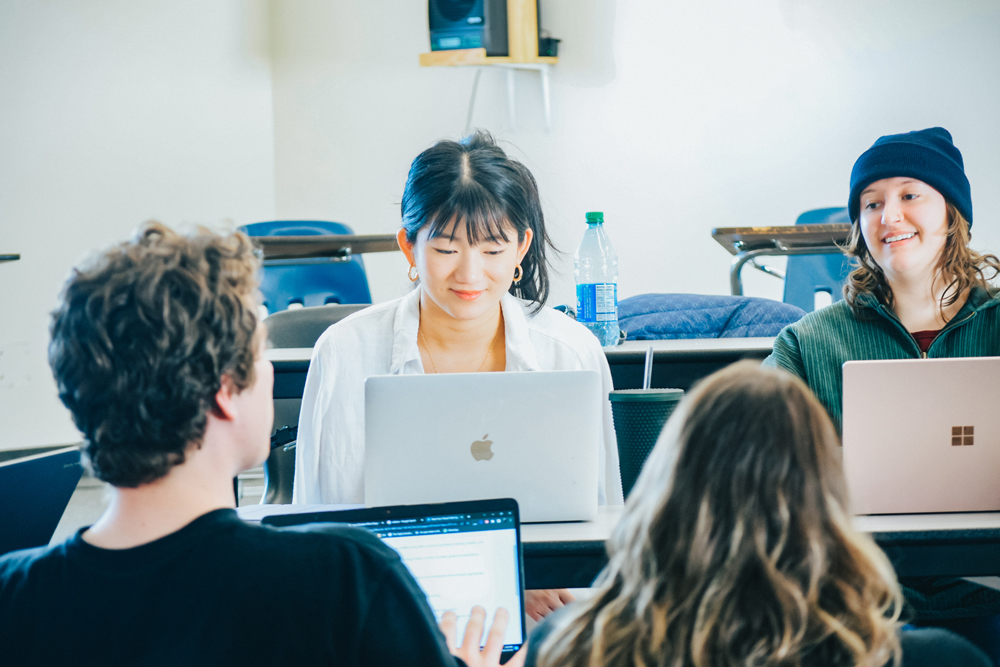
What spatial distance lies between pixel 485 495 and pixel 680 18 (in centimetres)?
363

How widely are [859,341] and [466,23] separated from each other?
2.94 meters

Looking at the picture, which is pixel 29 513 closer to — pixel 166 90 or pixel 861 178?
pixel 861 178

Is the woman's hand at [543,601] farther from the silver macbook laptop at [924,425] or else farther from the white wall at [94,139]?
the white wall at [94,139]

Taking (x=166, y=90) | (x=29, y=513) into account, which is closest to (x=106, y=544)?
(x=29, y=513)

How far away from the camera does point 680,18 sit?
13.8 ft

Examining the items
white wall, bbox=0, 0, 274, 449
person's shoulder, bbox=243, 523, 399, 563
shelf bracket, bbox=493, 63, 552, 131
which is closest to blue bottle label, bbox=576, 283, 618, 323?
person's shoulder, bbox=243, 523, 399, 563

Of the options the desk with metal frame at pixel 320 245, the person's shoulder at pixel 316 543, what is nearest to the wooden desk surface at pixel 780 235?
the desk with metal frame at pixel 320 245

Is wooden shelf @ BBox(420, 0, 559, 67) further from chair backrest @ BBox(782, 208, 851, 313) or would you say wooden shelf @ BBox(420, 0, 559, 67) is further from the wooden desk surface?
the wooden desk surface

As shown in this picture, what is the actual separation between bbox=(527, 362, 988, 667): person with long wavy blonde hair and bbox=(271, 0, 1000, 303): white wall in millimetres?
3631

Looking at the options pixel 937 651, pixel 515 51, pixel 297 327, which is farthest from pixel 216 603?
pixel 515 51

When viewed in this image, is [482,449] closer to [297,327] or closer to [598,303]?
[598,303]

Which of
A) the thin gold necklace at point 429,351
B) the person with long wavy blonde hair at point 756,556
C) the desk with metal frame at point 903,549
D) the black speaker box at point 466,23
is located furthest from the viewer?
the black speaker box at point 466,23

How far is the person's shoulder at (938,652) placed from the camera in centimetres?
67

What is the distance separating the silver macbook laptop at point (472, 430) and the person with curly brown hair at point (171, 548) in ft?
1.29
